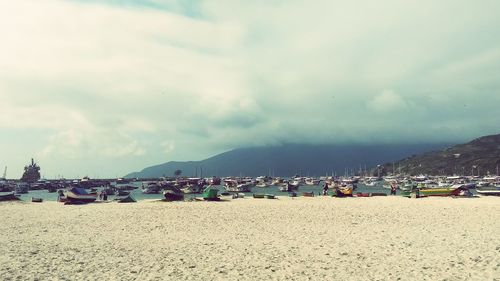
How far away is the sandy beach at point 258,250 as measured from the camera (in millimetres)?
13250

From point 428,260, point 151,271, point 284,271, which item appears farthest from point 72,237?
point 428,260

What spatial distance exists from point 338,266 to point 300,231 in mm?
9239

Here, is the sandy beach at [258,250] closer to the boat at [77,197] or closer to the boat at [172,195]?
the boat at [77,197]

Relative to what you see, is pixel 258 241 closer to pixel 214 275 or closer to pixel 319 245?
pixel 319 245

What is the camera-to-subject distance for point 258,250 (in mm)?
17500

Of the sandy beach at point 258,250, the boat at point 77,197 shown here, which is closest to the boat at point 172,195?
the boat at point 77,197

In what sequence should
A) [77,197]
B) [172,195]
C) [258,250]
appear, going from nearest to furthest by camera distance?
[258,250], [77,197], [172,195]

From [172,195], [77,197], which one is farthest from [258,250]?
[77,197]

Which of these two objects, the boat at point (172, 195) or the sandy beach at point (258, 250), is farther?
the boat at point (172, 195)

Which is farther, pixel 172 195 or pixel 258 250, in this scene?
pixel 172 195

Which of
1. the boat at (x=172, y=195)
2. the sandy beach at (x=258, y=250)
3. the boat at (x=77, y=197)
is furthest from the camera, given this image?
the boat at (x=172, y=195)

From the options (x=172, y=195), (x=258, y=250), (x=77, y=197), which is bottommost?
(x=258, y=250)

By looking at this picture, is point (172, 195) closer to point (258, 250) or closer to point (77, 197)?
point (77, 197)

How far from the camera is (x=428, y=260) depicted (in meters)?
14.7
